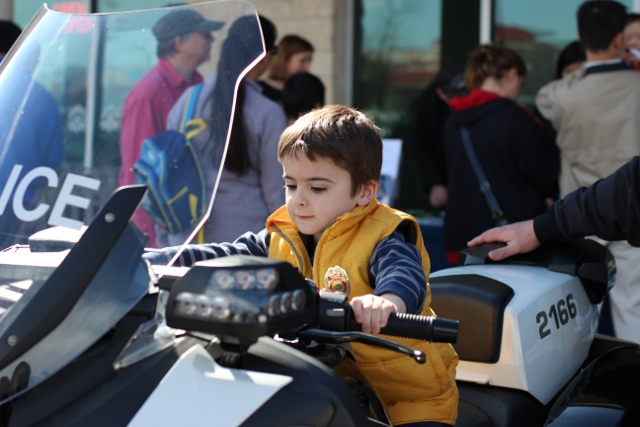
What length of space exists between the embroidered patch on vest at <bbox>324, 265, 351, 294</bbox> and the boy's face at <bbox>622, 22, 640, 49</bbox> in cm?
349

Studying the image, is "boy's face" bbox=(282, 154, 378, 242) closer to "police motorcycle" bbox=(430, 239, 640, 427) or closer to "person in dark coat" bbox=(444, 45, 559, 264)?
"police motorcycle" bbox=(430, 239, 640, 427)

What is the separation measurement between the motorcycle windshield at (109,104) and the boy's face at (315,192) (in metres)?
0.17

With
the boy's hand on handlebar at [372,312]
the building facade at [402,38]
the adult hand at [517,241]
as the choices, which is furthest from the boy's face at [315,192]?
the building facade at [402,38]

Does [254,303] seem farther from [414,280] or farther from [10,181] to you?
[10,181]

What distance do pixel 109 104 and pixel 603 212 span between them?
4.68 ft

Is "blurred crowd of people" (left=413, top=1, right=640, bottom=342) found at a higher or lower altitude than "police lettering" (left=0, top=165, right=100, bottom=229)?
lower

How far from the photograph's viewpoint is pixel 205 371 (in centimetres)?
142

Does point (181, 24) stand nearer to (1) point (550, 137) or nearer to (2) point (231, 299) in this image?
(2) point (231, 299)

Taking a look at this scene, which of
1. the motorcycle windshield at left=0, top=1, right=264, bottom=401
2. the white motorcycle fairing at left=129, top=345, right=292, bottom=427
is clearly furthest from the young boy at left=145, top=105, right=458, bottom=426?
the white motorcycle fairing at left=129, top=345, right=292, bottom=427

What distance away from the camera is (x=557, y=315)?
2.51 m

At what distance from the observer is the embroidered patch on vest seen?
198 cm

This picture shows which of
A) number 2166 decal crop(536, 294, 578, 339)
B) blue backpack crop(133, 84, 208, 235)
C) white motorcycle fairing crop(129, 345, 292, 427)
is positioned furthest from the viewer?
number 2166 decal crop(536, 294, 578, 339)

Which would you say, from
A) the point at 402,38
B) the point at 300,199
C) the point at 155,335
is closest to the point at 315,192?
the point at 300,199

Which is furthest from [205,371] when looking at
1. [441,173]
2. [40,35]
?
[441,173]
